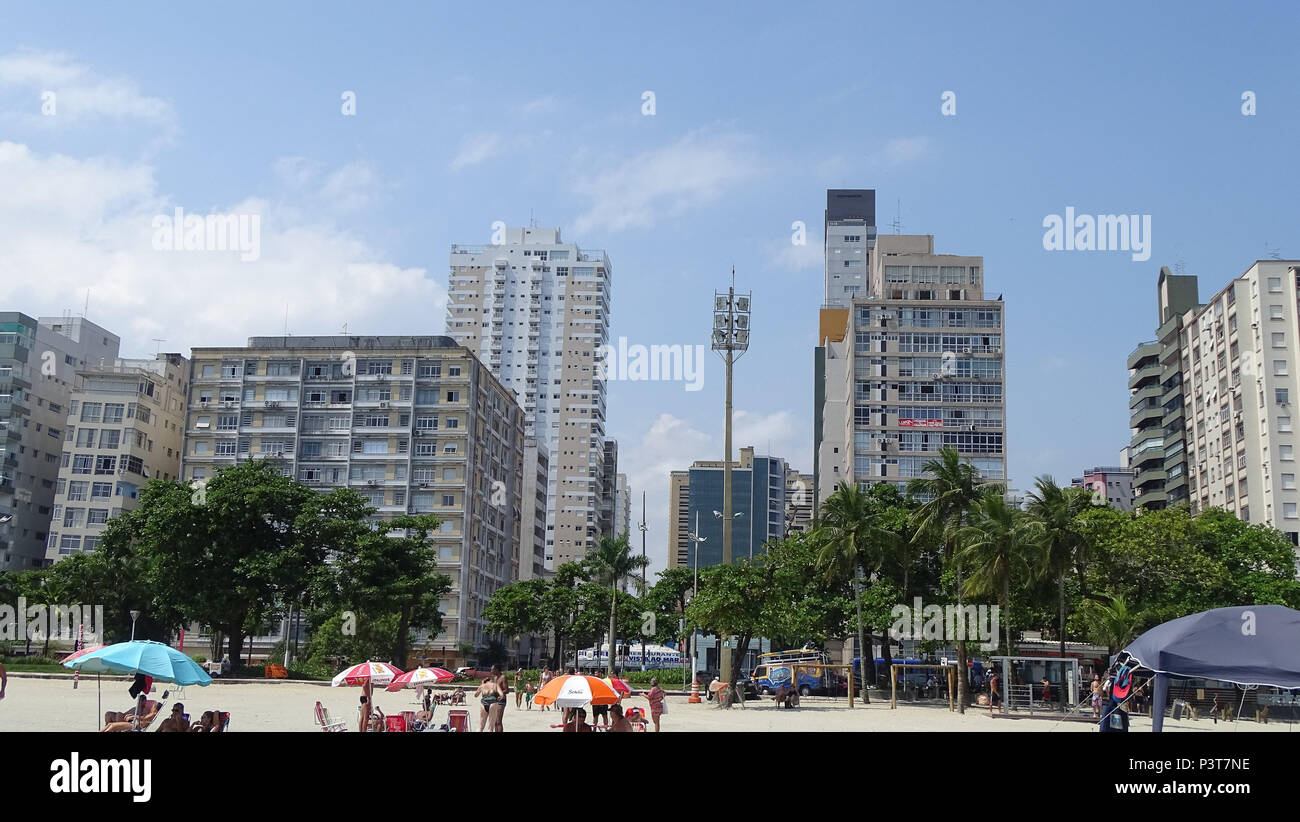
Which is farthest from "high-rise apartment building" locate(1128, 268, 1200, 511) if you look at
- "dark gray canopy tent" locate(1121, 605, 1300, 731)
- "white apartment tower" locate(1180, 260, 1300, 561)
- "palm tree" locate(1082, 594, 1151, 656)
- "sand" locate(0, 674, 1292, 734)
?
"dark gray canopy tent" locate(1121, 605, 1300, 731)

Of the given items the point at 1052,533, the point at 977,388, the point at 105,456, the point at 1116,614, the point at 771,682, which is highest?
the point at 977,388

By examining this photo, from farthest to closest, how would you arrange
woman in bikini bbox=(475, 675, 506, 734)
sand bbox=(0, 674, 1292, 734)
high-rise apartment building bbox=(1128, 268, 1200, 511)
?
high-rise apartment building bbox=(1128, 268, 1200, 511)
sand bbox=(0, 674, 1292, 734)
woman in bikini bbox=(475, 675, 506, 734)

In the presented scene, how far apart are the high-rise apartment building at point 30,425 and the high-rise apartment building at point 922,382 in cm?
7105

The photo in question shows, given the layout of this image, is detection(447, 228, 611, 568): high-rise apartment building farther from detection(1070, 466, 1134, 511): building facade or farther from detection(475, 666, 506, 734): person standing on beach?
detection(475, 666, 506, 734): person standing on beach

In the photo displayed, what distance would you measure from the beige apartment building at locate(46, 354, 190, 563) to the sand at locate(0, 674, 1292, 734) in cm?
4542

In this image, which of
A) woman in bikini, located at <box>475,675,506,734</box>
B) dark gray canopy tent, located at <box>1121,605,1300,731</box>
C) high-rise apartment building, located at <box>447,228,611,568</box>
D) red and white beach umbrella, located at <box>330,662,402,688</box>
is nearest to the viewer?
dark gray canopy tent, located at <box>1121,605,1300,731</box>

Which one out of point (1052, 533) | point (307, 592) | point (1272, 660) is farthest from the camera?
point (307, 592)

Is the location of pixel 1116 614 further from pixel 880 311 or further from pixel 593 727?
pixel 880 311

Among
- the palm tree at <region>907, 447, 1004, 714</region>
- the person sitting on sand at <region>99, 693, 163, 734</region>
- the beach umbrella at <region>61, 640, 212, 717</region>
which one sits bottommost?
the person sitting on sand at <region>99, 693, 163, 734</region>

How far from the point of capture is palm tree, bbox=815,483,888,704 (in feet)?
181
